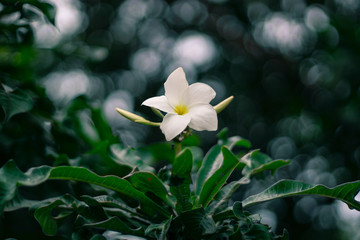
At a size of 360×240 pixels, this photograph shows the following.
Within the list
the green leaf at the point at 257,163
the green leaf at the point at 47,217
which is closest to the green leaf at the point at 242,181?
the green leaf at the point at 257,163

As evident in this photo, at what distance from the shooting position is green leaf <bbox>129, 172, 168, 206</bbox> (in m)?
0.99

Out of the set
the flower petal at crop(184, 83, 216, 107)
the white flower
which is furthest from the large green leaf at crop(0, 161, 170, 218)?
the flower petal at crop(184, 83, 216, 107)

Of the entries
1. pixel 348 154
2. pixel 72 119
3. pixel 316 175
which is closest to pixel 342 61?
pixel 348 154

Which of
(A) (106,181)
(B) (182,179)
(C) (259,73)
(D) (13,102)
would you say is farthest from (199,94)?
(C) (259,73)

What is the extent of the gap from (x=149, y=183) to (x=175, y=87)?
0.31 metres

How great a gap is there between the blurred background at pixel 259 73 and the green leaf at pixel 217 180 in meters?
1.70

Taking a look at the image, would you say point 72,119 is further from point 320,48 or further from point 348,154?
point 320,48

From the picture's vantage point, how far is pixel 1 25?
4.92ft

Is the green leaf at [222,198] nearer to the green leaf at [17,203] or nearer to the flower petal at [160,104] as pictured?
the flower petal at [160,104]

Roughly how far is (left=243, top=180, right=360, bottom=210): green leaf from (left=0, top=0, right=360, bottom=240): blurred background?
72.3 inches

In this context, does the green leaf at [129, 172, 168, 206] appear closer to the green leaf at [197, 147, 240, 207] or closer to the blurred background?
the green leaf at [197, 147, 240, 207]

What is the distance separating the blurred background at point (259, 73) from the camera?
364 cm

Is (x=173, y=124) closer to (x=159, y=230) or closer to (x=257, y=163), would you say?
(x=159, y=230)

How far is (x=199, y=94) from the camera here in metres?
1.05
